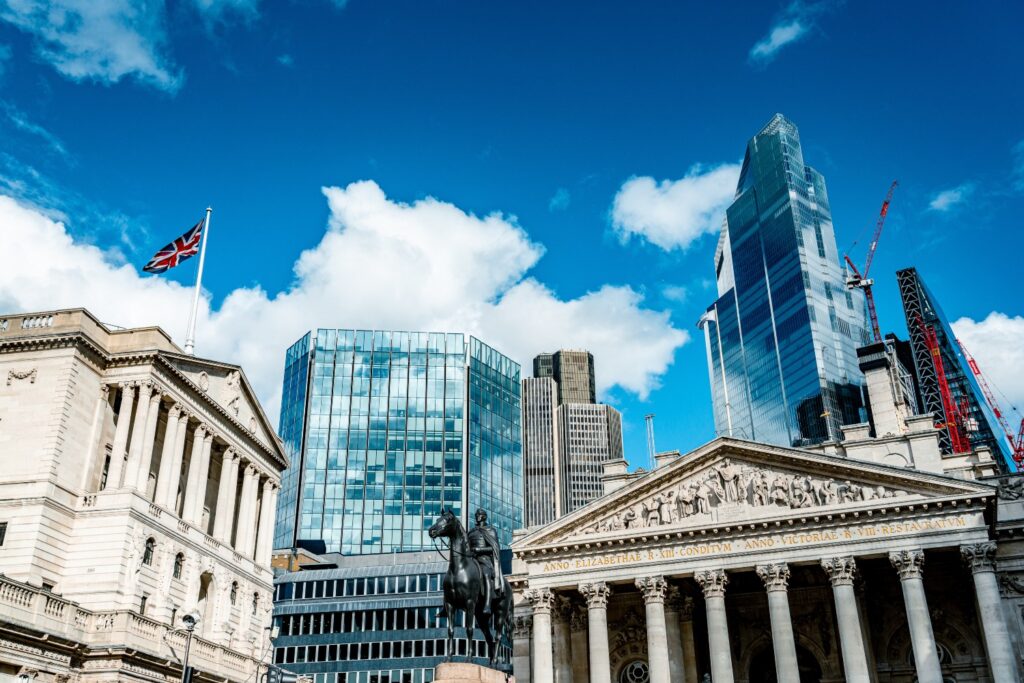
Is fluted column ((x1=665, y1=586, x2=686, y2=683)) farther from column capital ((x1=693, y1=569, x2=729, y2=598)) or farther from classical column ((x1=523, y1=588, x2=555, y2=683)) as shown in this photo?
classical column ((x1=523, y1=588, x2=555, y2=683))

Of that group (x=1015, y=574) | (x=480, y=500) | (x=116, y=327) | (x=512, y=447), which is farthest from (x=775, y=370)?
(x=116, y=327)

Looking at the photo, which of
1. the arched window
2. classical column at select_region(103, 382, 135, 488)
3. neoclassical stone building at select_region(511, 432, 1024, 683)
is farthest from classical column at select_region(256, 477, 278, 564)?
neoclassical stone building at select_region(511, 432, 1024, 683)

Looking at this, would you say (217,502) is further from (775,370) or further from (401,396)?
(775,370)

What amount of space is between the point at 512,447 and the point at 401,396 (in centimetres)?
2073

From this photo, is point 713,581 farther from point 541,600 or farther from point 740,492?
point 541,600

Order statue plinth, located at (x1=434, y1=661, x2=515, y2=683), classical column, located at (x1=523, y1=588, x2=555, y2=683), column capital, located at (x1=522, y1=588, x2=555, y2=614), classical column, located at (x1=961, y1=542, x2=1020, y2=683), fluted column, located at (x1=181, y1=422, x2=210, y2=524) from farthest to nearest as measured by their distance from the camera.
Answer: fluted column, located at (x1=181, y1=422, x2=210, y2=524) < column capital, located at (x1=522, y1=588, x2=555, y2=614) < classical column, located at (x1=523, y1=588, x2=555, y2=683) < classical column, located at (x1=961, y1=542, x2=1020, y2=683) < statue plinth, located at (x1=434, y1=661, x2=515, y2=683)

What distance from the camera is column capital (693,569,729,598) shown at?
51031mm

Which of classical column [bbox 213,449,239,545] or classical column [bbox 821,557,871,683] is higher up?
classical column [bbox 213,449,239,545]

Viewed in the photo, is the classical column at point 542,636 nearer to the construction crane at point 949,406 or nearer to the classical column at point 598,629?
the classical column at point 598,629

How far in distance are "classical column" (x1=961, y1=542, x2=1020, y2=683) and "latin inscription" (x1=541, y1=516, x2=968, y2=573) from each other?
1.77 m

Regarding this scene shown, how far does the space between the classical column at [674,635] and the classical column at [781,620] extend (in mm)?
5671

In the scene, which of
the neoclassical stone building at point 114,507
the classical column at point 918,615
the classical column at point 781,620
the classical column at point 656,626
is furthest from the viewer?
the classical column at point 656,626

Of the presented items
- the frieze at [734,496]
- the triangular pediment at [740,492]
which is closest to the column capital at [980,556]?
the triangular pediment at [740,492]

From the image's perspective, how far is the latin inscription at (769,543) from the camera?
4847cm
